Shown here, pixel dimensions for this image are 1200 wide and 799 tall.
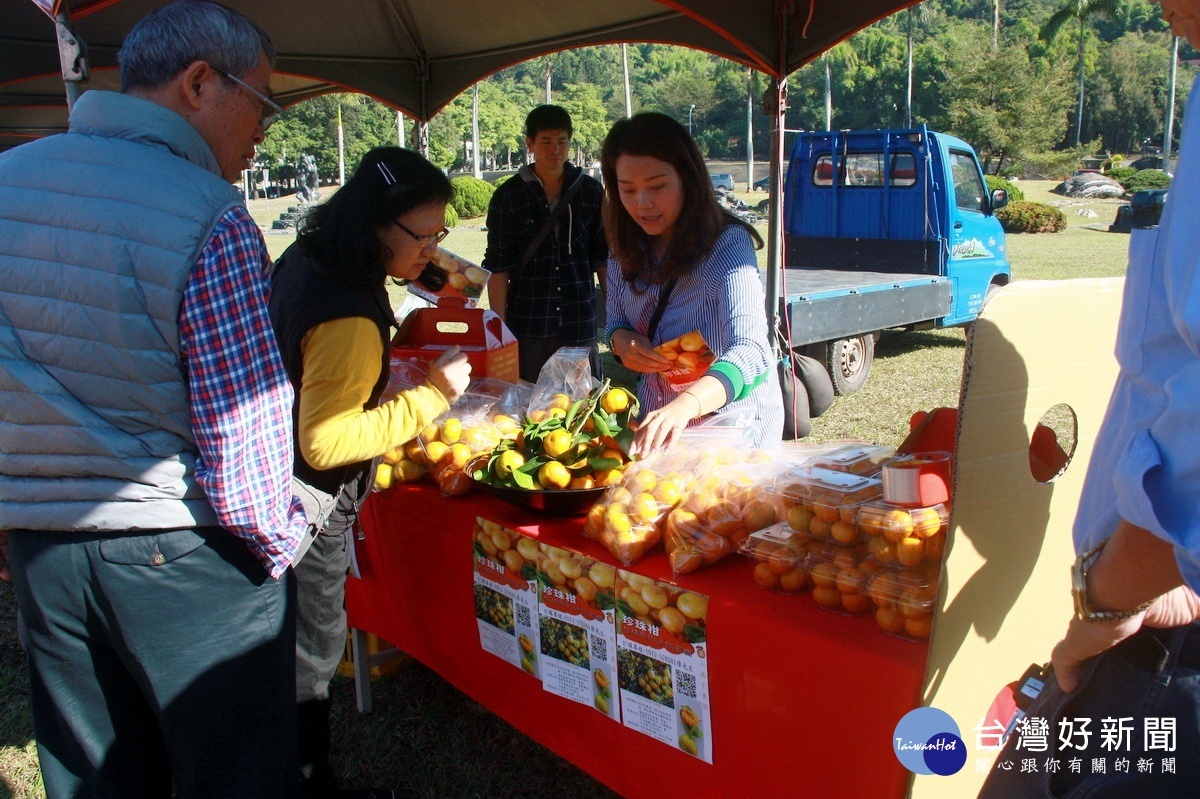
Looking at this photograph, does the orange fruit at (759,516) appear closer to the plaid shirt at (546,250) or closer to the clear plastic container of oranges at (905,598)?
the clear plastic container of oranges at (905,598)

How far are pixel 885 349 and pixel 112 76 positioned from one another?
27.3 feet

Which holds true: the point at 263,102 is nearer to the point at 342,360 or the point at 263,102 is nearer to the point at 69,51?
the point at 342,360

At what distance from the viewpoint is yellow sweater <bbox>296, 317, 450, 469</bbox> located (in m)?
1.70

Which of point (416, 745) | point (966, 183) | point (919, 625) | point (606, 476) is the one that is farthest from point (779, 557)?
point (966, 183)

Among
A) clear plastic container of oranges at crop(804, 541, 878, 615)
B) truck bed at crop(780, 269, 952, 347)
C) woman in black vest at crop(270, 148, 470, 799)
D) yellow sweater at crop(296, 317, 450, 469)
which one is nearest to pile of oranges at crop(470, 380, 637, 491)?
woman in black vest at crop(270, 148, 470, 799)

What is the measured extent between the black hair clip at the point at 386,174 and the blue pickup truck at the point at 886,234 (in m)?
4.99

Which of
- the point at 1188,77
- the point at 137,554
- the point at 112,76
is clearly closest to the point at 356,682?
the point at 137,554

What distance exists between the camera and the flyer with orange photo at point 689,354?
7.52 feet

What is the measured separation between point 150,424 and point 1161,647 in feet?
4.86

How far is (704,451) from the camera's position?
197cm

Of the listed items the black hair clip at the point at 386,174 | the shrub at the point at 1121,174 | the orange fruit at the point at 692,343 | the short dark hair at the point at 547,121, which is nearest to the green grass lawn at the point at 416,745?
the orange fruit at the point at 692,343

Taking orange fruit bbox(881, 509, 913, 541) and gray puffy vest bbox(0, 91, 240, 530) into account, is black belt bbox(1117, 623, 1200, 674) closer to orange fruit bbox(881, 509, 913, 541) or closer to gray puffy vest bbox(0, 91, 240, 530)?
orange fruit bbox(881, 509, 913, 541)

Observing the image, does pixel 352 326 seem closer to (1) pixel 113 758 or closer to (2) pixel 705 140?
(1) pixel 113 758

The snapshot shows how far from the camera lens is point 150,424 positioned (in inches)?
55.3
